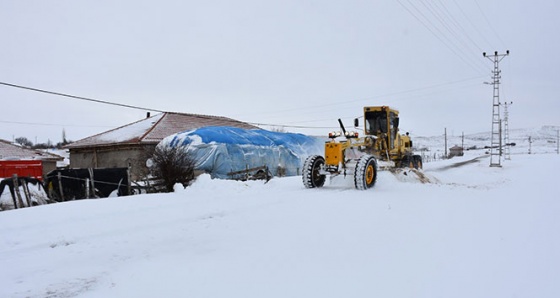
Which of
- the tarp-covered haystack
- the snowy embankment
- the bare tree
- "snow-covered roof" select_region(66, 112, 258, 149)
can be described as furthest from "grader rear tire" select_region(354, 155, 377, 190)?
"snow-covered roof" select_region(66, 112, 258, 149)

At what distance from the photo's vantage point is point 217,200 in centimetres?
1062

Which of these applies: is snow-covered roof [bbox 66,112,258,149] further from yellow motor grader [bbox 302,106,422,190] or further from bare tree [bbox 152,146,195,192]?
yellow motor grader [bbox 302,106,422,190]

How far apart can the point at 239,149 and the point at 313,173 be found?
9.26m

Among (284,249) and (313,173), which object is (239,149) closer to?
(313,173)

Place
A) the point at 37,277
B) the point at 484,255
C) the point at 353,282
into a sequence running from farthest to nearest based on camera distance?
1. the point at 484,255
2. the point at 37,277
3. the point at 353,282

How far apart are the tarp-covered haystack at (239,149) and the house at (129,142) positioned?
185 inches

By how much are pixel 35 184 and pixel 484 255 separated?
1498cm

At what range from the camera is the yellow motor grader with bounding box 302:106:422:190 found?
13453 millimetres

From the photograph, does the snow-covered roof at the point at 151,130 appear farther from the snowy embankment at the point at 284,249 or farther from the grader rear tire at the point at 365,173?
the snowy embankment at the point at 284,249

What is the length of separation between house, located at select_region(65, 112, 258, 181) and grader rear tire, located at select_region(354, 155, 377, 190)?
50.7 ft

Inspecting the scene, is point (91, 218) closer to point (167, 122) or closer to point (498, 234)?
point (498, 234)

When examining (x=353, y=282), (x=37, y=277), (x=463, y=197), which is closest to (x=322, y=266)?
(x=353, y=282)

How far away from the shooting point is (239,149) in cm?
2262

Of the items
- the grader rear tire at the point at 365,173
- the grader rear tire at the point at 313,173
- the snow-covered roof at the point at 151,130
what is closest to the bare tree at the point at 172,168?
the grader rear tire at the point at 313,173
